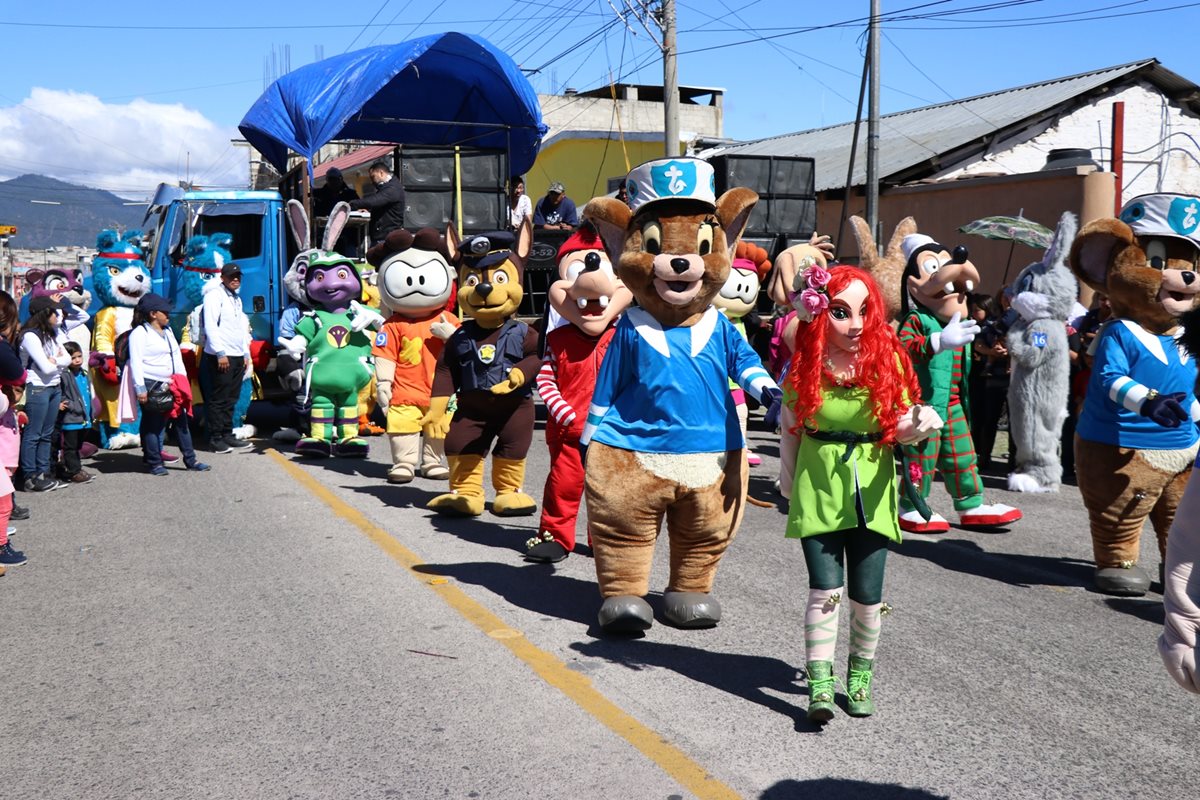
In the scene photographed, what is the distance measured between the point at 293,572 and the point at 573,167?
95.1 feet

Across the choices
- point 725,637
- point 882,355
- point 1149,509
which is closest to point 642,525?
point 725,637

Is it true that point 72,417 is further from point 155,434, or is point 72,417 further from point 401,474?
point 401,474

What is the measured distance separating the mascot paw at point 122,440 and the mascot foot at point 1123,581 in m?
9.06

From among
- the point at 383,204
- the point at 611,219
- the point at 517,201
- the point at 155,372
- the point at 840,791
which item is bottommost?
the point at 840,791

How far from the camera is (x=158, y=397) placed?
1005 cm

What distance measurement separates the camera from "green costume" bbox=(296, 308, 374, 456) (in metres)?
10.7

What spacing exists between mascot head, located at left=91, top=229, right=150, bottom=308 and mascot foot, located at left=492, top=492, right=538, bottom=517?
17.3 feet

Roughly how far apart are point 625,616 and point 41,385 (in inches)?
244

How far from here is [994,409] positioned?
10734 millimetres

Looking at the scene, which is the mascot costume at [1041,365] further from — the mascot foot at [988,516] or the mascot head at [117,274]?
the mascot head at [117,274]

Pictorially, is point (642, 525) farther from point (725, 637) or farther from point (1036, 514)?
point (1036, 514)

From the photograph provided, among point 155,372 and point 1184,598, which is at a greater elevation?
point 155,372

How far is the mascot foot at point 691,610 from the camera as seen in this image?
17.7 ft

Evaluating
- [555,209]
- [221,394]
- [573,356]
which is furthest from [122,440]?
[555,209]
